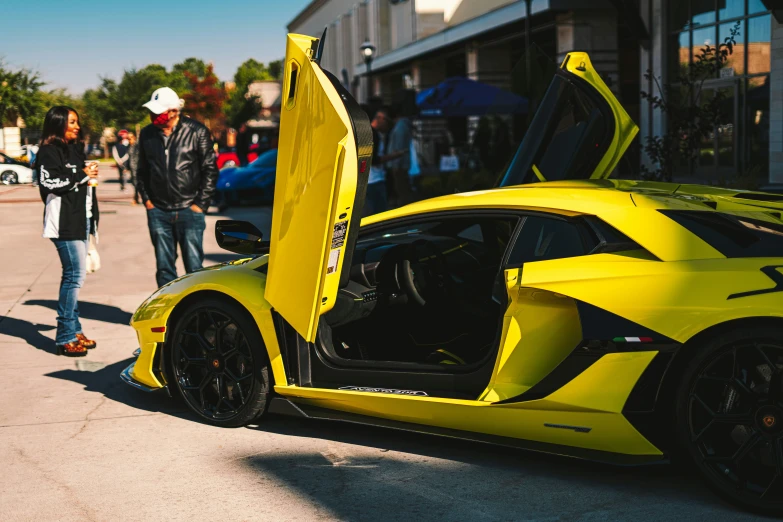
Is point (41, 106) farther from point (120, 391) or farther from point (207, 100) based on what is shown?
point (120, 391)

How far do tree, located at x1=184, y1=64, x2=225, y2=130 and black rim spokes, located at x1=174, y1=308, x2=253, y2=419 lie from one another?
8193 centimetres

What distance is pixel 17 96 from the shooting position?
53.3 meters

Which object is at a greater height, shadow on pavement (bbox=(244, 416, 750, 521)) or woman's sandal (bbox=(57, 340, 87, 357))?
woman's sandal (bbox=(57, 340, 87, 357))

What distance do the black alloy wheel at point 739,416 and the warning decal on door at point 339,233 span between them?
1.62 metres

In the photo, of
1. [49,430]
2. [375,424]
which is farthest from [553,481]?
[49,430]

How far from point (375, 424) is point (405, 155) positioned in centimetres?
805

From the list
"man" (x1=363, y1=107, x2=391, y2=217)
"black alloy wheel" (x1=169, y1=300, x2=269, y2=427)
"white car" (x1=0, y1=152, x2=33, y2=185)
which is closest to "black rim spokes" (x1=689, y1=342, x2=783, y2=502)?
"black alloy wheel" (x1=169, y1=300, x2=269, y2=427)

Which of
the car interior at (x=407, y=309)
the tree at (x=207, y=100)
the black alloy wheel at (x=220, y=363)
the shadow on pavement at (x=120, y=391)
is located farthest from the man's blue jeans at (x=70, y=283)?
the tree at (x=207, y=100)

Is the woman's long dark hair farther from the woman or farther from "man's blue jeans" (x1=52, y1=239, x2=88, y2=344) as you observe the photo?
"man's blue jeans" (x1=52, y1=239, x2=88, y2=344)

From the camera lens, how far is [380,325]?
4840 millimetres

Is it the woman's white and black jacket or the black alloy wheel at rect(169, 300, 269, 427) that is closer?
the black alloy wheel at rect(169, 300, 269, 427)

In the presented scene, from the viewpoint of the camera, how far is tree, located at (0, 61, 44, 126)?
5266 centimetres

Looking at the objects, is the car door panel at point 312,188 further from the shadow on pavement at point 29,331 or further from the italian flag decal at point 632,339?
the shadow on pavement at point 29,331

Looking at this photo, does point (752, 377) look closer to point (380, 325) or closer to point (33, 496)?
point (380, 325)
